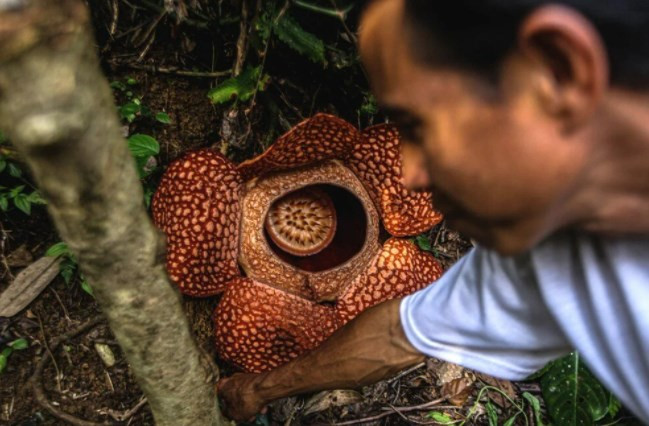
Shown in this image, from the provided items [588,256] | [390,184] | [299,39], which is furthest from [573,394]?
[299,39]

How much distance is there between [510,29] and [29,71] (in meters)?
0.62

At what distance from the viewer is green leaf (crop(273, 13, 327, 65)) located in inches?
79.9

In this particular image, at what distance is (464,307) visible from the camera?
1376mm

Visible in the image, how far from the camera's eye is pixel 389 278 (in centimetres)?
223

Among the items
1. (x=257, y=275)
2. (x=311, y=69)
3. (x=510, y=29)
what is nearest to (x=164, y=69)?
(x=311, y=69)

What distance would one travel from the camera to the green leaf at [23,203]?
6.28 feet

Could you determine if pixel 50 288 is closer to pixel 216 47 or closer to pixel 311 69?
pixel 216 47

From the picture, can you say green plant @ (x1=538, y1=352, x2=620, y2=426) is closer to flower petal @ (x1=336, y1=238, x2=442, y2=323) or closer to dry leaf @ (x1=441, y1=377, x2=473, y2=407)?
dry leaf @ (x1=441, y1=377, x2=473, y2=407)

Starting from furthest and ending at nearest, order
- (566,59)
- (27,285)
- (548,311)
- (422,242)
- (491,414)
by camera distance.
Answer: (422,242) → (491,414) → (27,285) → (548,311) → (566,59)

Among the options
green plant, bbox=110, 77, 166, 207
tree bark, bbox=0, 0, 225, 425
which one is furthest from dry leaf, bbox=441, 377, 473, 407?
green plant, bbox=110, 77, 166, 207

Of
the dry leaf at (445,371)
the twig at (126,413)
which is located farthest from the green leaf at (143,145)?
the dry leaf at (445,371)

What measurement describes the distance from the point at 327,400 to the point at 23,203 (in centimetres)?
117

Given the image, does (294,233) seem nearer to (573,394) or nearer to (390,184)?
(390,184)

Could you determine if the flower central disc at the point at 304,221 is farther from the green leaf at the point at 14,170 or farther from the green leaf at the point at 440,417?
the green leaf at the point at 14,170
